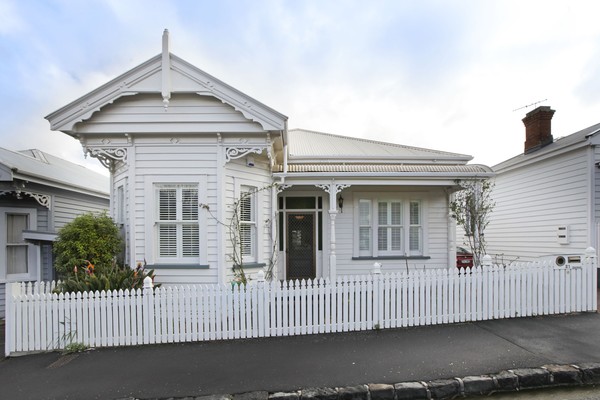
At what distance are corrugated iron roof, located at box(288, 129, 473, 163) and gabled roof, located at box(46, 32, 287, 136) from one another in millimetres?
3545

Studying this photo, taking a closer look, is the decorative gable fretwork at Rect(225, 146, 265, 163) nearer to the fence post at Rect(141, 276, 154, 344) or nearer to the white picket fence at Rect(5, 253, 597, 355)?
the white picket fence at Rect(5, 253, 597, 355)

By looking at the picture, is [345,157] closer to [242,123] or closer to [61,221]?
[242,123]

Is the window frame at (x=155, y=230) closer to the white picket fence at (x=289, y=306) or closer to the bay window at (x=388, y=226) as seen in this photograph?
the white picket fence at (x=289, y=306)

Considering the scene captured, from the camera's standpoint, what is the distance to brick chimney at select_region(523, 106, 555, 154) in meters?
13.5

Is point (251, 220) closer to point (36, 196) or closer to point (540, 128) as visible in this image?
point (36, 196)

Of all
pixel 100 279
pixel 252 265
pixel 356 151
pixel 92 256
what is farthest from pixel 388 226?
pixel 92 256

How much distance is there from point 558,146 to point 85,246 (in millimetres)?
14367

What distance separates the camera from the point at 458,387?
408 cm

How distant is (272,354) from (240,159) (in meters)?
4.29

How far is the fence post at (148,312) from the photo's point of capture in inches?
222

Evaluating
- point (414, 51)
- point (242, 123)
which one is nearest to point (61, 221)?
point (242, 123)

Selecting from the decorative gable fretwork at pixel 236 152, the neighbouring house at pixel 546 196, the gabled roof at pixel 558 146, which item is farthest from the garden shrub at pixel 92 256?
the gabled roof at pixel 558 146

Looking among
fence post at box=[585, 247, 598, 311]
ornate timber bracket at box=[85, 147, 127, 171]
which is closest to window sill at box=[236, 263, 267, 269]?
Answer: ornate timber bracket at box=[85, 147, 127, 171]

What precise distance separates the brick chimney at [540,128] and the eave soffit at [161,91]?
39.3ft
